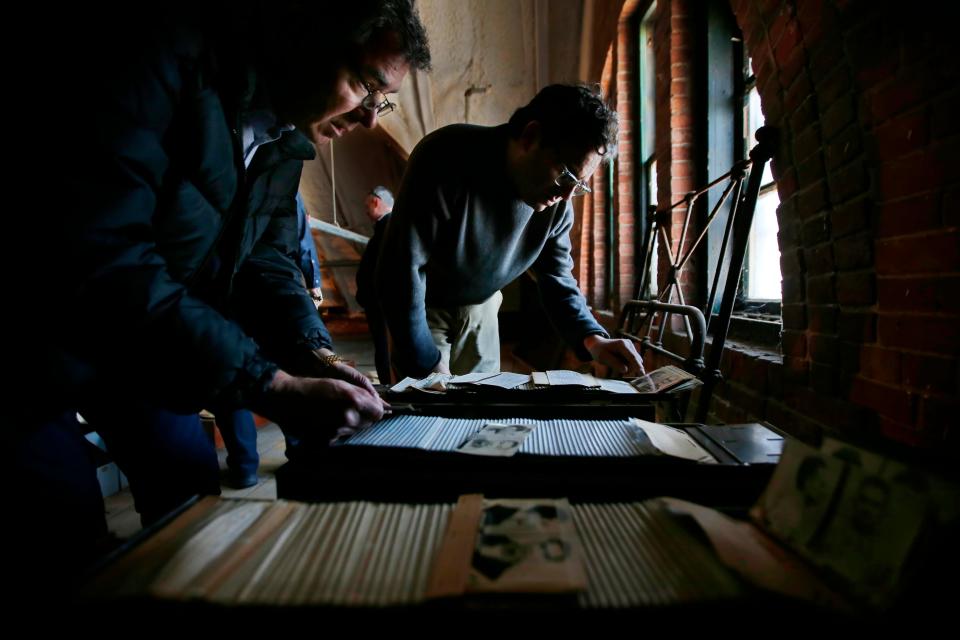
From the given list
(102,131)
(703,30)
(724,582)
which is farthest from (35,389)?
(703,30)

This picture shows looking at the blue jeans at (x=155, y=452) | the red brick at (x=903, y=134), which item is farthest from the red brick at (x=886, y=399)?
the blue jeans at (x=155, y=452)

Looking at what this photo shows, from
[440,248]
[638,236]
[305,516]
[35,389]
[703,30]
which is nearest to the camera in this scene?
[305,516]

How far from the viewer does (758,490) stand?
66 centimetres

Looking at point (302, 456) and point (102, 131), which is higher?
point (102, 131)

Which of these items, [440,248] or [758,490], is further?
[440,248]

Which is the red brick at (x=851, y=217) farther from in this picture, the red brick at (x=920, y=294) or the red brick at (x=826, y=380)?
the red brick at (x=826, y=380)

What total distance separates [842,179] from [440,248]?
1179 millimetres

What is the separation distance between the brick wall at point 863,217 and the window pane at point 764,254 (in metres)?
0.48

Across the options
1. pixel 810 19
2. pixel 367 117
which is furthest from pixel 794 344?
pixel 367 117

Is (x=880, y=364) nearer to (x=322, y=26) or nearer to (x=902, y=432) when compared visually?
(x=902, y=432)

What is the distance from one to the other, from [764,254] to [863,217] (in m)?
0.99

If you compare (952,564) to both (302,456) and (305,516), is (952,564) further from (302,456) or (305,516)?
(302,456)

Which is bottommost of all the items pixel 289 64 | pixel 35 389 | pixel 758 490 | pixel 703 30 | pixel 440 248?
pixel 758 490

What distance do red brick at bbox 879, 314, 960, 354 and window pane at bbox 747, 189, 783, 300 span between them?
0.89 meters
